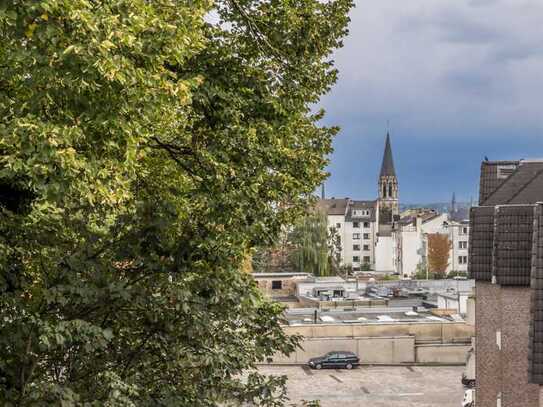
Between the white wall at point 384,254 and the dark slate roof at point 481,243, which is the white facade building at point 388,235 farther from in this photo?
the dark slate roof at point 481,243

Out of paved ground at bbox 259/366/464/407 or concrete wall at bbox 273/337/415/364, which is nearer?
paved ground at bbox 259/366/464/407

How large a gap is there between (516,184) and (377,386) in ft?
68.4

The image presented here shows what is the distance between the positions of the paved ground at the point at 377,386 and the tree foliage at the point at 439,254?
64.2 m

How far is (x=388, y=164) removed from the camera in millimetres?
161000

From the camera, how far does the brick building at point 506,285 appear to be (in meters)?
19.5

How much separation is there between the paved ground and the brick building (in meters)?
16.8

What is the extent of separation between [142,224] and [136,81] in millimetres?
2931

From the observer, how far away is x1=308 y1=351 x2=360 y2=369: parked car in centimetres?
4694

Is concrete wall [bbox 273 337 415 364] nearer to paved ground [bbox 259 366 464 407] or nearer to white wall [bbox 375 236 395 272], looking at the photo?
paved ground [bbox 259 366 464 407]

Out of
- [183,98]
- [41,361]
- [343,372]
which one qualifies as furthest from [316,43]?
[343,372]

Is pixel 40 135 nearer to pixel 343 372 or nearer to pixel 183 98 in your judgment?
pixel 183 98

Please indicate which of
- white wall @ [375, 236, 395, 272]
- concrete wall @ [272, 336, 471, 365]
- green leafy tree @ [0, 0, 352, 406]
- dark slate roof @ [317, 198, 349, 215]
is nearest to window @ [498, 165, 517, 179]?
green leafy tree @ [0, 0, 352, 406]

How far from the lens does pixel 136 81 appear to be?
8.02 m

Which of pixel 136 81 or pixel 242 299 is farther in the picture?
pixel 242 299
